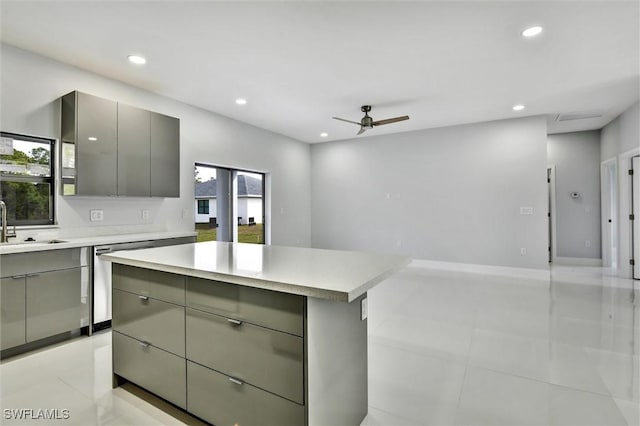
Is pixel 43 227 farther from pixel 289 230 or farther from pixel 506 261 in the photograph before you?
pixel 506 261

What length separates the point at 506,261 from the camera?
5.55m

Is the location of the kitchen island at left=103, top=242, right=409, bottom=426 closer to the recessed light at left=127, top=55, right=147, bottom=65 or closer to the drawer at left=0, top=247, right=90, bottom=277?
the drawer at left=0, top=247, right=90, bottom=277

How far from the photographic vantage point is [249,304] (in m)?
1.50

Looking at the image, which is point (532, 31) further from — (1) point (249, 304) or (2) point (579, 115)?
(2) point (579, 115)

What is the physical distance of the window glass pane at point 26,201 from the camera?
9.65 feet

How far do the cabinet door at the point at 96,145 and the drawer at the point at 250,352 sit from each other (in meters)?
2.43

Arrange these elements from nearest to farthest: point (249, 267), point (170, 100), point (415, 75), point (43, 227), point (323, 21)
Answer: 1. point (249, 267)
2. point (323, 21)
3. point (43, 227)
4. point (415, 75)
5. point (170, 100)

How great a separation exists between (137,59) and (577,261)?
846 centimetres

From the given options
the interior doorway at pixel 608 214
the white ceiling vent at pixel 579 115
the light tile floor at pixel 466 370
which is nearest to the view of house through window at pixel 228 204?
the light tile floor at pixel 466 370

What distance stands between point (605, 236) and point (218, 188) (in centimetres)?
757

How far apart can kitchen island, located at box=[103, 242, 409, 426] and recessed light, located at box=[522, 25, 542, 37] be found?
2.46 meters

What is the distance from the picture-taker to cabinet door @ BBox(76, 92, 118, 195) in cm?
315

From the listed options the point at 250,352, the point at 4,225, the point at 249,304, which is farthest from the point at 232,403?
the point at 4,225

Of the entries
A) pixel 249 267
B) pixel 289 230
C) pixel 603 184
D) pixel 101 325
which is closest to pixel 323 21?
pixel 249 267
